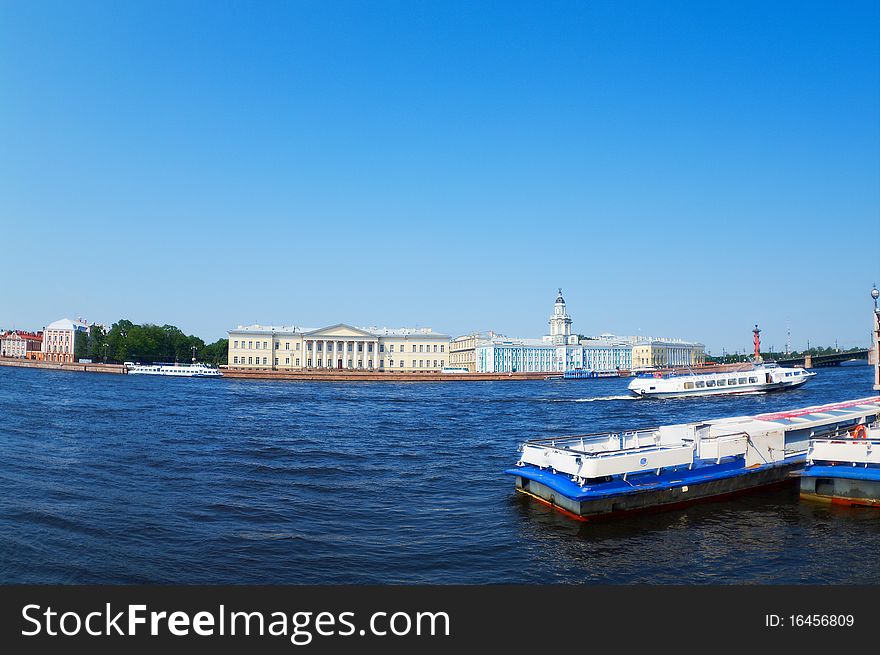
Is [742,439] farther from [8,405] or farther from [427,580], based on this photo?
[8,405]

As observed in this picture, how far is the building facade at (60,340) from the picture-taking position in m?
125

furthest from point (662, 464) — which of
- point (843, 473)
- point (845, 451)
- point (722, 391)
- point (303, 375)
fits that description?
point (303, 375)

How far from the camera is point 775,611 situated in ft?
19.2

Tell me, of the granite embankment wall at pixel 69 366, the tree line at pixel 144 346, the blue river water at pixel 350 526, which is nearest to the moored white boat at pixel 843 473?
the blue river water at pixel 350 526

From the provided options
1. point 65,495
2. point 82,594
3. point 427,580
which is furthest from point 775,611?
point 65,495

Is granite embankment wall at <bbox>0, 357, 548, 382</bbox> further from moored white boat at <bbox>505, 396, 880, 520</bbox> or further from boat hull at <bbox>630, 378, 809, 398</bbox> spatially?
moored white boat at <bbox>505, 396, 880, 520</bbox>

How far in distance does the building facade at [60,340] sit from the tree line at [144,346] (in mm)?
1012

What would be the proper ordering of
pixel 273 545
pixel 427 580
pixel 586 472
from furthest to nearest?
1. pixel 586 472
2. pixel 273 545
3. pixel 427 580

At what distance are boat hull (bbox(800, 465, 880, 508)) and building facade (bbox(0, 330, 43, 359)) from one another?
14719 centimetres

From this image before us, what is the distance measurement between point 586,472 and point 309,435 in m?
16.6

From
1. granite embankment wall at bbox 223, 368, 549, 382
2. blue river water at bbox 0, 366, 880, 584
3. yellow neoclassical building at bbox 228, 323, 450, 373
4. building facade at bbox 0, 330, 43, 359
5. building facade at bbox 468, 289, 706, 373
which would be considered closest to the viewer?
blue river water at bbox 0, 366, 880, 584

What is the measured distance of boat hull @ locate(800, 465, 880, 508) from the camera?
13661mm

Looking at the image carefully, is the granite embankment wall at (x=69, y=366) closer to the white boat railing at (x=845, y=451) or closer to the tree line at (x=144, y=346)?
the tree line at (x=144, y=346)

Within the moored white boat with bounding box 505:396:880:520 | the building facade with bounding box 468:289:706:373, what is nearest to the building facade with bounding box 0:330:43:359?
the building facade with bounding box 468:289:706:373
